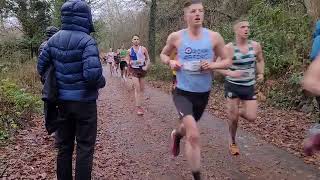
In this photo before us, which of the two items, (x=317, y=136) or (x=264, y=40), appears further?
(x=264, y=40)

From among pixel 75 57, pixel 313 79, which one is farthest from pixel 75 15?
pixel 313 79

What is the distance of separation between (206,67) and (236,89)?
1603 millimetres

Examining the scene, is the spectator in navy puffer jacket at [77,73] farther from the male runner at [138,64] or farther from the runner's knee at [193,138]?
the male runner at [138,64]

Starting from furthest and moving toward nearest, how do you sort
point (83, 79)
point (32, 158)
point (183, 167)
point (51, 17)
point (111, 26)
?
point (111, 26)
point (51, 17)
point (32, 158)
point (183, 167)
point (83, 79)

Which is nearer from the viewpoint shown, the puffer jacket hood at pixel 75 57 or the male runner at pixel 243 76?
the puffer jacket hood at pixel 75 57

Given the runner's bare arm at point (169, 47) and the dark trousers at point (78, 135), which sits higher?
the runner's bare arm at point (169, 47)

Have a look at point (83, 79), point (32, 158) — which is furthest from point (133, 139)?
point (83, 79)

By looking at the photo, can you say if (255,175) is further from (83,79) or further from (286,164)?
(83,79)

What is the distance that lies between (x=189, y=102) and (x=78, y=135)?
1.49 m

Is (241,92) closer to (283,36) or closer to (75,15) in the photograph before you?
(75,15)

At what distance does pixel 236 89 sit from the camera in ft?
21.6

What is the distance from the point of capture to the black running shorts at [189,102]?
17.2 feet

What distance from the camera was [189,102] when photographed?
534cm

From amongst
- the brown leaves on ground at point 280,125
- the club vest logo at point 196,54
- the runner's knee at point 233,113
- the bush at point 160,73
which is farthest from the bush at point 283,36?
the club vest logo at point 196,54
